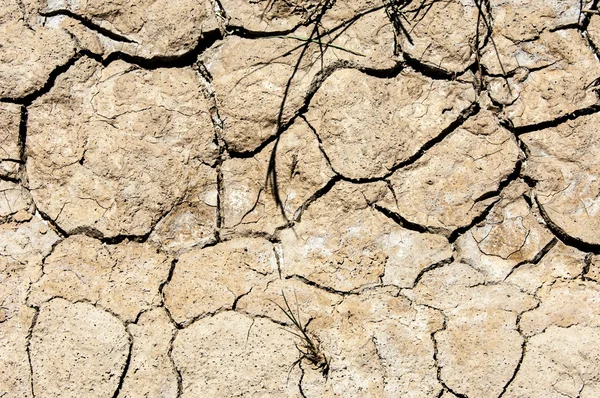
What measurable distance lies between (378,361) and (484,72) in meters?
1.11

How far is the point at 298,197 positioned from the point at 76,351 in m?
0.92

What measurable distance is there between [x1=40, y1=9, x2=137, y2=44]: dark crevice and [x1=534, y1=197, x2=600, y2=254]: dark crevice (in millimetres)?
1631

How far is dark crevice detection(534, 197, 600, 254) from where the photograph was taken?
2.25m

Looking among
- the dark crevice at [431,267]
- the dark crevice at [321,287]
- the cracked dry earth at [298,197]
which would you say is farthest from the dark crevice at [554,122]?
the dark crevice at [321,287]

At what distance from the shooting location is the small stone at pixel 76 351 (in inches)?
84.8

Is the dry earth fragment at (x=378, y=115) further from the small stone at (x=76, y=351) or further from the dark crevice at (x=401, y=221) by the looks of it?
the small stone at (x=76, y=351)

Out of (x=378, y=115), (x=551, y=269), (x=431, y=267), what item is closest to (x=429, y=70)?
(x=378, y=115)

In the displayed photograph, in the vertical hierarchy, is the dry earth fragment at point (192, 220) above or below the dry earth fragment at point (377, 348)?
above

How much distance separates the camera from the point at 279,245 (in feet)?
7.53

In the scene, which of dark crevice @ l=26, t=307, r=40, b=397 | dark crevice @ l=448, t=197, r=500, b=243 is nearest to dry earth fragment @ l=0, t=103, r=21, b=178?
dark crevice @ l=26, t=307, r=40, b=397

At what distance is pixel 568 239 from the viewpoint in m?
2.26

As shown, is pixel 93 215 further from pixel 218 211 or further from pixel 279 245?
pixel 279 245

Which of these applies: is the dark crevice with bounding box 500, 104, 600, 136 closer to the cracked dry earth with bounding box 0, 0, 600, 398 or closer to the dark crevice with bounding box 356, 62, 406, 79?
the cracked dry earth with bounding box 0, 0, 600, 398

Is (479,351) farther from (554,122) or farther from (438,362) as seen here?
(554,122)
